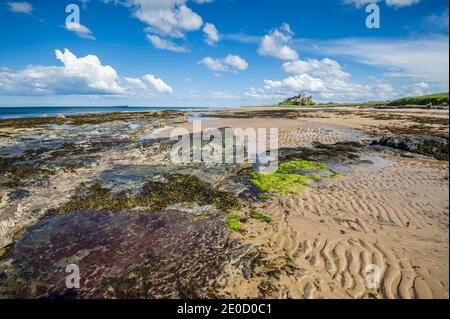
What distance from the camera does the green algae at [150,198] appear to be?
347 inches

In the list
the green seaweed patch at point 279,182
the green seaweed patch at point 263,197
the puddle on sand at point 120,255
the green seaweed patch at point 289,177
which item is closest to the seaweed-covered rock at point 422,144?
the green seaweed patch at point 289,177

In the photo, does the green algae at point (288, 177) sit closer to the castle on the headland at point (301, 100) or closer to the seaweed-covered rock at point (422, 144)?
the seaweed-covered rock at point (422, 144)

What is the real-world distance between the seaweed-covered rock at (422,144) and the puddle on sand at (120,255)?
5142mm

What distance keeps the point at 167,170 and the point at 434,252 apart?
33.8 ft

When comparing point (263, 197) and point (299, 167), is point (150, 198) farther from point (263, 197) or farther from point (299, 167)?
point (299, 167)

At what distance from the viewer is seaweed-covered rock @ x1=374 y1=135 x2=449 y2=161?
585 centimetres

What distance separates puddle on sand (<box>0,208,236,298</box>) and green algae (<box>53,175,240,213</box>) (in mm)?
511

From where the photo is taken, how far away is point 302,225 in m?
7.42

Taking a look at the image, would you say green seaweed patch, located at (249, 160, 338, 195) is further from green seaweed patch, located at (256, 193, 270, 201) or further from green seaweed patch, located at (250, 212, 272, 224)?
green seaweed patch, located at (250, 212, 272, 224)

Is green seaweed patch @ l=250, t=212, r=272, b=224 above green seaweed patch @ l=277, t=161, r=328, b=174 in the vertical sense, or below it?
below

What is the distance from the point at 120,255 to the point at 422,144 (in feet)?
28.3

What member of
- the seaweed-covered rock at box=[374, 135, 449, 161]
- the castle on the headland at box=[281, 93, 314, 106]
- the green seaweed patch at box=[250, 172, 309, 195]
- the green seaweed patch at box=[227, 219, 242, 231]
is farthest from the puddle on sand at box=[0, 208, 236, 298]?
the castle on the headland at box=[281, 93, 314, 106]
